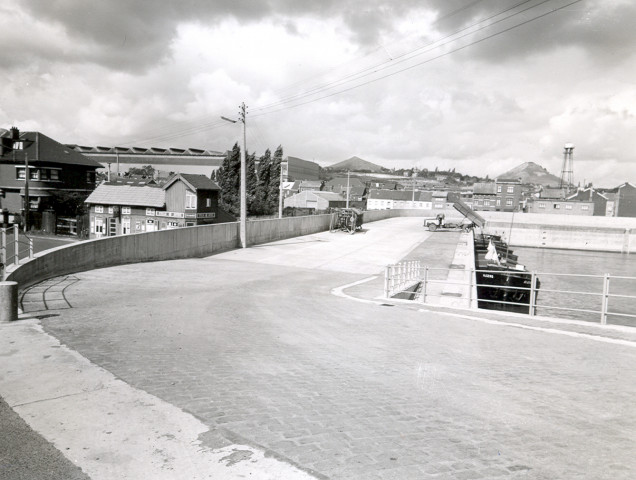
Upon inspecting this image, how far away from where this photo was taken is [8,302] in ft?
28.8

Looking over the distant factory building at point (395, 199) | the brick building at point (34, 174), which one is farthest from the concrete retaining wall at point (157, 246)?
the distant factory building at point (395, 199)

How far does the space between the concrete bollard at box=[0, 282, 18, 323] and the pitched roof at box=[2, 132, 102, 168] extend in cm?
5353

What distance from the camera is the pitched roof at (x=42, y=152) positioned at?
55406 mm

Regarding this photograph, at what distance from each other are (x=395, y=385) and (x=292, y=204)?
337 feet

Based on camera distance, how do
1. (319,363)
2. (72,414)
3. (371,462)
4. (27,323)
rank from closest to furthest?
(371,462) < (72,414) < (319,363) < (27,323)

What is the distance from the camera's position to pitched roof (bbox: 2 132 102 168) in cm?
5541

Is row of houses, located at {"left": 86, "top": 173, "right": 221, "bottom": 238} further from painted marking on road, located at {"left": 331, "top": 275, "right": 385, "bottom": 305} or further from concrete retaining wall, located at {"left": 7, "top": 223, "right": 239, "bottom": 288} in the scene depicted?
painted marking on road, located at {"left": 331, "top": 275, "right": 385, "bottom": 305}

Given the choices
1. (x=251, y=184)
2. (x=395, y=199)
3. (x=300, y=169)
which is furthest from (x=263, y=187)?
(x=300, y=169)

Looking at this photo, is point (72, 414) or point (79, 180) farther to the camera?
point (79, 180)

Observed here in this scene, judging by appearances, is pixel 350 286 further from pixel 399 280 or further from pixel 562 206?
pixel 562 206

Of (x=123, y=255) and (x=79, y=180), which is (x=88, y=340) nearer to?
(x=123, y=255)

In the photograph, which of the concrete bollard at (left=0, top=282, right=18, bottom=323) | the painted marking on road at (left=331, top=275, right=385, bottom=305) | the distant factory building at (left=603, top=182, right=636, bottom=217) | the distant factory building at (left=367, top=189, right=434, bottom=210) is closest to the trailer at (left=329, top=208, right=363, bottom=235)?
the painted marking on road at (left=331, top=275, right=385, bottom=305)

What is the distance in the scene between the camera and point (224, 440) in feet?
15.7

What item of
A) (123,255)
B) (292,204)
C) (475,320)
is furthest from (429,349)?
(292,204)
